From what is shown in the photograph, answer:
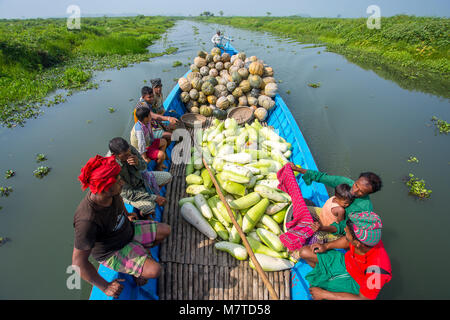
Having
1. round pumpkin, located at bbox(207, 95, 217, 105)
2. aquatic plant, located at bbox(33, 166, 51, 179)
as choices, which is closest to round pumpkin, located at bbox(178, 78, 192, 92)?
round pumpkin, located at bbox(207, 95, 217, 105)

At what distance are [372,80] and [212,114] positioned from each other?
430 inches

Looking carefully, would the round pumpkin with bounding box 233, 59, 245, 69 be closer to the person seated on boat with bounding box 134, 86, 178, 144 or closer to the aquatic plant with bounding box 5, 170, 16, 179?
the person seated on boat with bounding box 134, 86, 178, 144

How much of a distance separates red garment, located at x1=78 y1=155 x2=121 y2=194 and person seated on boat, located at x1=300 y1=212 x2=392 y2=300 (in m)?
2.65

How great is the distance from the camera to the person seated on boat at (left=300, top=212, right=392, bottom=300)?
221cm

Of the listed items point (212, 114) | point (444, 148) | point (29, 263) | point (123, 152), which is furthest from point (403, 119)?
point (29, 263)

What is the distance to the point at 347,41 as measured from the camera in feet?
75.0

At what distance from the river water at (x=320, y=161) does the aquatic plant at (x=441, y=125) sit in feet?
1.06

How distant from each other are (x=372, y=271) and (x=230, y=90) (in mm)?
6579

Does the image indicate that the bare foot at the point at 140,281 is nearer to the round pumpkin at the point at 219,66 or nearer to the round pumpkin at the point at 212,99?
the round pumpkin at the point at 212,99

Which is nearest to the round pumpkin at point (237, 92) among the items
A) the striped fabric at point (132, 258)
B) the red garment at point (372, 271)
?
the striped fabric at point (132, 258)

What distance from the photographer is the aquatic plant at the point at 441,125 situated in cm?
724

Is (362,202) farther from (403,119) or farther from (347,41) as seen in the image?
(347,41)

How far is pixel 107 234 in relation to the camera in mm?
2145

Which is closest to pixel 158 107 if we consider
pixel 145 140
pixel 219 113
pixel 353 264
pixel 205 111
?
pixel 145 140
